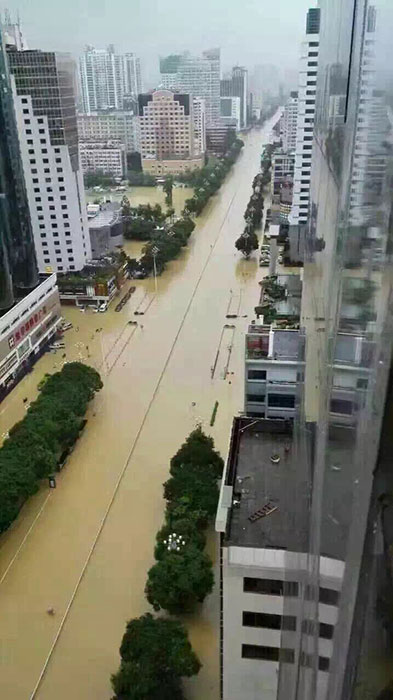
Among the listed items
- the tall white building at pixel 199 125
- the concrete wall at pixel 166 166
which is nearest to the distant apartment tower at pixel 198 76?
the tall white building at pixel 199 125

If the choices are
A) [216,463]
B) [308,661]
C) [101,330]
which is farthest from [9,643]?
[101,330]

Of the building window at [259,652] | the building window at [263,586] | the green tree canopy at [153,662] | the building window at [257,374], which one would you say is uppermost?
the building window at [263,586]

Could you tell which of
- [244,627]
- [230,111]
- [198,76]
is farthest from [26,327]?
[230,111]

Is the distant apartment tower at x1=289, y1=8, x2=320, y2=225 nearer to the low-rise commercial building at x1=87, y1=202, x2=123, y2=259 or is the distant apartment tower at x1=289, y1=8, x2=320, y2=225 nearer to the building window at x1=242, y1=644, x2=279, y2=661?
the low-rise commercial building at x1=87, y1=202, x2=123, y2=259

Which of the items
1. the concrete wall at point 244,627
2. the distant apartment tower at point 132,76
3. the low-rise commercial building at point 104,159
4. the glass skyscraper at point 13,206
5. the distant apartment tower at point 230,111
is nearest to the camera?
the concrete wall at point 244,627

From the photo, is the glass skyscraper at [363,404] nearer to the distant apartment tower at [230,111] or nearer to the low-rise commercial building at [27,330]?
the low-rise commercial building at [27,330]

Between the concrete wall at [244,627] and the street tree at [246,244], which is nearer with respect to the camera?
the concrete wall at [244,627]

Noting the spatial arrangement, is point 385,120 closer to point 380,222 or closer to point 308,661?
point 380,222
